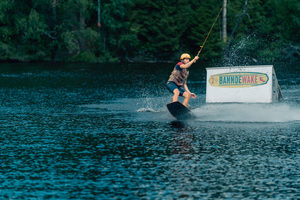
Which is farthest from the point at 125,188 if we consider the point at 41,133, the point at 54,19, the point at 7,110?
the point at 54,19

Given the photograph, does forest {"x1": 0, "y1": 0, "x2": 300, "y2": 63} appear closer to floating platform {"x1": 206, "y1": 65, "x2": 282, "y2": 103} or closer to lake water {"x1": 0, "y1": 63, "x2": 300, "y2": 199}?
lake water {"x1": 0, "y1": 63, "x2": 300, "y2": 199}

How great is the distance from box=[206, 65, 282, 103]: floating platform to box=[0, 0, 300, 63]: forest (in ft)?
120

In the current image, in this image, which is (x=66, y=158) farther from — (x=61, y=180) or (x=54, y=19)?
(x=54, y=19)

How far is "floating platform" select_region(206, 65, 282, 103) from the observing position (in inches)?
835

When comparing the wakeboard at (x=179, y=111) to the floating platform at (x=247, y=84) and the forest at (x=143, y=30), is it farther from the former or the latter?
the forest at (x=143, y=30)

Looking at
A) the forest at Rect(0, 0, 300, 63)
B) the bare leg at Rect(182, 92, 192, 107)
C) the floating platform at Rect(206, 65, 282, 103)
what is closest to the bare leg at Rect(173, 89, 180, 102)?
the bare leg at Rect(182, 92, 192, 107)

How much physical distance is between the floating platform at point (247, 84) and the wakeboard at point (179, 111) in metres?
2.98

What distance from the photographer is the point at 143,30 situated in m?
63.1

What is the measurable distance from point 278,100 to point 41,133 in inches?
354

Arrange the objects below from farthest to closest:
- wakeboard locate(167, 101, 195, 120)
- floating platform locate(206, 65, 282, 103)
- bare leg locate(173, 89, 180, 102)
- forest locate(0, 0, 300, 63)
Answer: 1. forest locate(0, 0, 300, 63)
2. floating platform locate(206, 65, 282, 103)
3. bare leg locate(173, 89, 180, 102)
4. wakeboard locate(167, 101, 195, 120)

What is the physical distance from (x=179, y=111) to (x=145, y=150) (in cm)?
523

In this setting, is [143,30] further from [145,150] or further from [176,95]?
[145,150]

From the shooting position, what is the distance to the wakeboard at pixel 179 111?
1851 centimetres

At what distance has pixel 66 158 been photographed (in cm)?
1274
